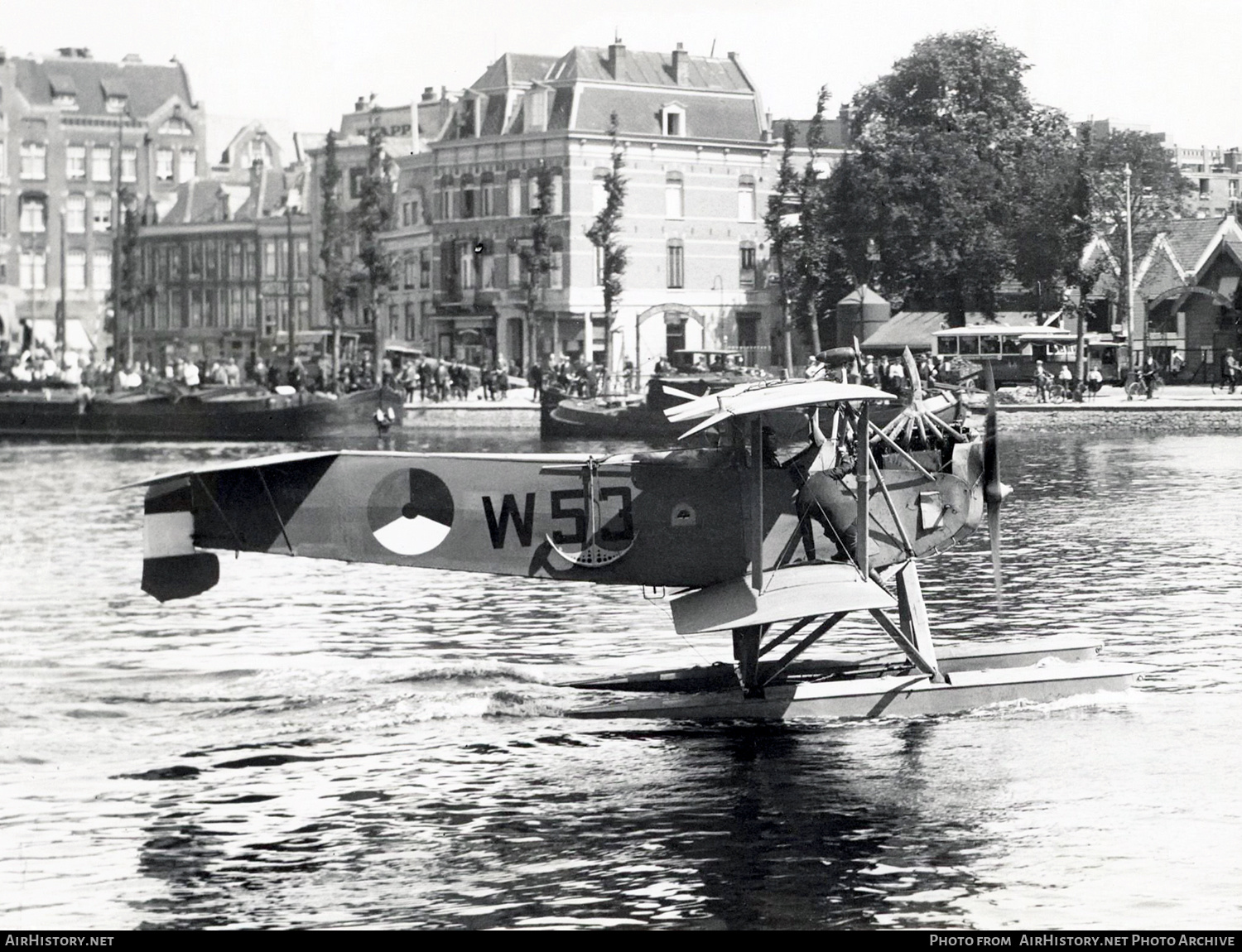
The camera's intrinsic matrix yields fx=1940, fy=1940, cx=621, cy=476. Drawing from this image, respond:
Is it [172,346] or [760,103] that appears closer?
[760,103]

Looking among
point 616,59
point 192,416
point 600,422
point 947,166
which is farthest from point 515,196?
point 600,422

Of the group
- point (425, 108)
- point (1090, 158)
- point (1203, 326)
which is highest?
point (425, 108)

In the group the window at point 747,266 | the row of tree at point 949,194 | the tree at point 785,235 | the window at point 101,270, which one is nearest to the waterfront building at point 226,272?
the window at point 101,270

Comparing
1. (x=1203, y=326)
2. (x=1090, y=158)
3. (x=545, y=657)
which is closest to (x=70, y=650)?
(x=545, y=657)

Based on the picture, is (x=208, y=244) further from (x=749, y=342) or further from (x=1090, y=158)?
(x=1090, y=158)

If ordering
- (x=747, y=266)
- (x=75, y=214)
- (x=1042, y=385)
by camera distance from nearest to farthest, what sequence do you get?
(x=1042, y=385) → (x=747, y=266) → (x=75, y=214)

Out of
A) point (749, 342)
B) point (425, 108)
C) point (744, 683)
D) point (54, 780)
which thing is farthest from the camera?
point (425, 108)

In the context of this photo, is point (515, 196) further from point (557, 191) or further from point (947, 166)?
point (947, 166)
